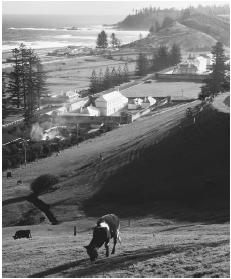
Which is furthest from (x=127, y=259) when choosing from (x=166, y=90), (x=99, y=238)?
(x=166, y=90)

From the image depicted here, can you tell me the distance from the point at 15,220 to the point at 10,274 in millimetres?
12766

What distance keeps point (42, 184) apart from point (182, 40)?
12072 centimetres

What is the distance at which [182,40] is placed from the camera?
5625 inches

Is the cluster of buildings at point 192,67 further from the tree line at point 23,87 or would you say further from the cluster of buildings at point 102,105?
the tree line at point 23,87

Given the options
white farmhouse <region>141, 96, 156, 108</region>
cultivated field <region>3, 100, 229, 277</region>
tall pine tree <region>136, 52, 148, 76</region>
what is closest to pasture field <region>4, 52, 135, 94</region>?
tall pine tree <region>136, 52, 148, 76</region>

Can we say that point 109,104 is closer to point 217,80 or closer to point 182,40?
point 217,80

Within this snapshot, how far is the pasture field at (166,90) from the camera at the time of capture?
6631cm

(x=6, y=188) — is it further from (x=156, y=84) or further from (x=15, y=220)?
(x=156, y=84)

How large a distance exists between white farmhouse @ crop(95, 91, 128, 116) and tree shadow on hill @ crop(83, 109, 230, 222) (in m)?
24.7

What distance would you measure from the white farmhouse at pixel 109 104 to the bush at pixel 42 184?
2729 cm

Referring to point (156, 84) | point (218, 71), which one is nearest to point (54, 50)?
point (156, 84)

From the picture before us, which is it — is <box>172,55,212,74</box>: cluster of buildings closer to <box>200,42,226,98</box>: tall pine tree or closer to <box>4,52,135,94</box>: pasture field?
<box>4,52,135,94</box>: pasture field

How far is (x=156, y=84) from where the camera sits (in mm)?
79188

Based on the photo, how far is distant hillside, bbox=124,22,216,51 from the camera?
13685 cm
